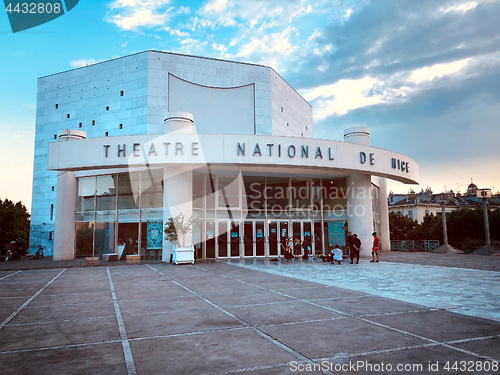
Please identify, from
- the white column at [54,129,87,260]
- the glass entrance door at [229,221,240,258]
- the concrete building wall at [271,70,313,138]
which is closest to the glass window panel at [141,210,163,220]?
the glass entrance door at [229,221,240,258]

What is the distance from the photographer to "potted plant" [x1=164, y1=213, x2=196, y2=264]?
1964 cm

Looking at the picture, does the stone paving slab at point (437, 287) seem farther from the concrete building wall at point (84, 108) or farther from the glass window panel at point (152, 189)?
the concrete building wall at point (84, 108)

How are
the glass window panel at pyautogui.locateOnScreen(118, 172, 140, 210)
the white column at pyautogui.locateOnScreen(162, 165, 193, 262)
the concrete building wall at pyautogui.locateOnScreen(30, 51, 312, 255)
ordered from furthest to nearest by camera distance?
the concrete building wall at pyautogui.locateOnScreen(30, 51, 312, 255) < the glass window panel at pyautogui.locateOnScreen(118, 172, 140, 210) < the white column at pyautogui.locateOnScreen(162, 165, 193, 262)

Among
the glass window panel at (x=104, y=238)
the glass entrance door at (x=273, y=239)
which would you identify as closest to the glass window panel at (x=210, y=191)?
the glass entrance door at (x=273, y=239)

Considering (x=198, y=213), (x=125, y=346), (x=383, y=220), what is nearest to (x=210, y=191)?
(x=198, y=213)

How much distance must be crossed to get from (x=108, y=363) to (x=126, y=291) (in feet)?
20.2

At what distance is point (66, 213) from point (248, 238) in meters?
12.0

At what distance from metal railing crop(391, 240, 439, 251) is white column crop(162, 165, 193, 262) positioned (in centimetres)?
2182

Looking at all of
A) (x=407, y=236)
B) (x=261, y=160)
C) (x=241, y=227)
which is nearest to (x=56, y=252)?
(x=241, y=227)

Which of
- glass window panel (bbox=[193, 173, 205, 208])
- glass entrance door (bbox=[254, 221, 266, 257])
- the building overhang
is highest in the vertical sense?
the building overhang

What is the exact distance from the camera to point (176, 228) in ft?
67.1

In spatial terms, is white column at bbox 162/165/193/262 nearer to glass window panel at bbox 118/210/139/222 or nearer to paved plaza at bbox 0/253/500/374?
glass window panel at bbox 118/210/139/222

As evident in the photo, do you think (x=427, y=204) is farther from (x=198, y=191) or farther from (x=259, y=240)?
(x=198, y=191)

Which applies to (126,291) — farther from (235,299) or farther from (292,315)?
(292,315)
